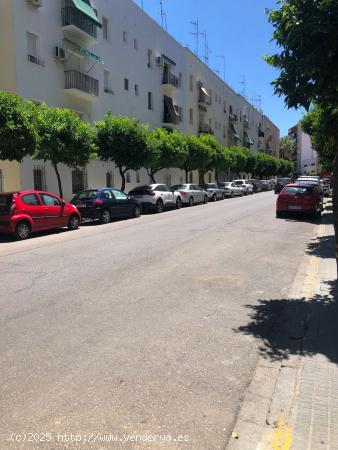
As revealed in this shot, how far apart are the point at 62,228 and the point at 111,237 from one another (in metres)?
3.97

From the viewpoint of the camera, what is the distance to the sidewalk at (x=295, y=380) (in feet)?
10.5

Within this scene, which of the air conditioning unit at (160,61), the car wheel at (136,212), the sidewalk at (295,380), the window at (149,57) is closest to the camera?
the sidewalk at (295,380)

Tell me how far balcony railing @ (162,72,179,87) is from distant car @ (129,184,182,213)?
1614 centimetres

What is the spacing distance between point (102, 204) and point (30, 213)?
491cm

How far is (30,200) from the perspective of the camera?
48.7ft

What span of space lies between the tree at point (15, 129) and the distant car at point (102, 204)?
11.8ft

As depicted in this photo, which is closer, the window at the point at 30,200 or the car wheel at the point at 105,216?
the window at the point at 30,200

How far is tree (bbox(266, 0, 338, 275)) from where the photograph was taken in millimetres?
5047

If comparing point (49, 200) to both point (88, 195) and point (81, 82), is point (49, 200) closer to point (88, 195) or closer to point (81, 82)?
point (88, 195)

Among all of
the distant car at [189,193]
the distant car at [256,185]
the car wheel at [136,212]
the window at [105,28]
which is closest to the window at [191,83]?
the distant car at [256,185]

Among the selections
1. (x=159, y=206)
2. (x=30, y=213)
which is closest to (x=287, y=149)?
(x=159, y=206)

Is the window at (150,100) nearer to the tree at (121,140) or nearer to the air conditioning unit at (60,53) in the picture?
the tree at (121,140)

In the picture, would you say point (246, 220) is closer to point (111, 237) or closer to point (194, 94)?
point (111, 237)

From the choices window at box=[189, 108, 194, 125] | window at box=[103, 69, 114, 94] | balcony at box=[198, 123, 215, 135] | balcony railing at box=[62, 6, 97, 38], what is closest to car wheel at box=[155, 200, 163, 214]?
window at box=[103, 69, 114, 94]
